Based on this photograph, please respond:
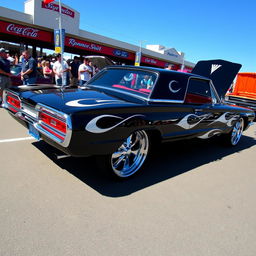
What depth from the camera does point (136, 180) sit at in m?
3.09

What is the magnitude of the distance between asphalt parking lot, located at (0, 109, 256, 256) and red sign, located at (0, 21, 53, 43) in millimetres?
14367

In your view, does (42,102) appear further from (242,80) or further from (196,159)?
(242,80)

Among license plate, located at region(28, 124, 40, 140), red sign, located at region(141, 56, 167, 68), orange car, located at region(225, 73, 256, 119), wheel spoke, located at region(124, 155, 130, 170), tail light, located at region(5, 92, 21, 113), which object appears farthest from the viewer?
red sign, located at region(141, 56, 167, 68)

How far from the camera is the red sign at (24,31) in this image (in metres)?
15.1

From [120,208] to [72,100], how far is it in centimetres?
130

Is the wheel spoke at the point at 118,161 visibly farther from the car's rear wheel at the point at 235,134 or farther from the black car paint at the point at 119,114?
the car's rear wheel at the point at 235,134

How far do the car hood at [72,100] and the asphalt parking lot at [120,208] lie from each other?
913 millimetres

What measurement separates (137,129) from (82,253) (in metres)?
1.45

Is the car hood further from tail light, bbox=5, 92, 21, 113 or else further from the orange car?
the orange car

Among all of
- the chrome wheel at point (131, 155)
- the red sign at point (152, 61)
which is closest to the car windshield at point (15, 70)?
the chrome wheel at point (131, 155)

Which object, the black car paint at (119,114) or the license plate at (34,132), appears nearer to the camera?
the black car paint at (119,114)

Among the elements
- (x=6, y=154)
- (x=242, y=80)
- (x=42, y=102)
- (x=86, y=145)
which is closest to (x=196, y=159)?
(x=86, y=145)

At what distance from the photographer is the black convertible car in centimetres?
238

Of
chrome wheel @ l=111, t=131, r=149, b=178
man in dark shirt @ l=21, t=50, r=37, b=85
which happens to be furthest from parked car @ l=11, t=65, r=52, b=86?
chrome wheel @ l=111, t=131, r=149, b=178
